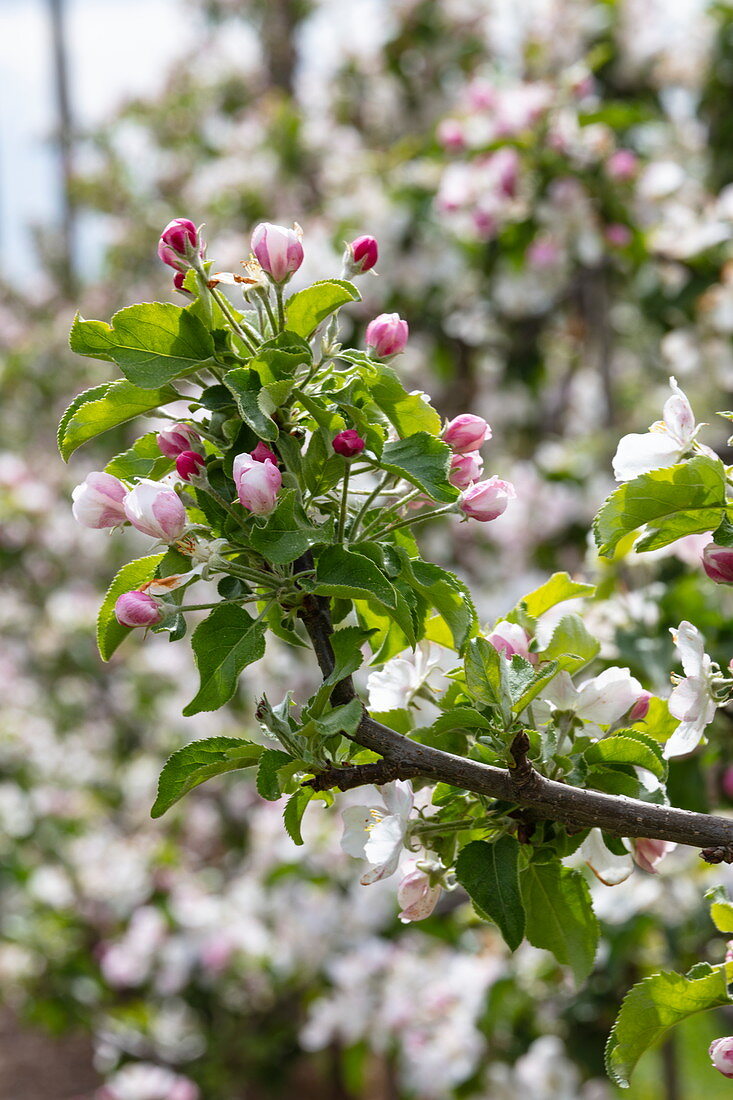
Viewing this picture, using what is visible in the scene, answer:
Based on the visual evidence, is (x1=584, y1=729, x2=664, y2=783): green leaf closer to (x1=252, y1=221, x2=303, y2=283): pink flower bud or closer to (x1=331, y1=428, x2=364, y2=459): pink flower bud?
(x1=331, y1=428, x2=364, y2=459): pink flower bud

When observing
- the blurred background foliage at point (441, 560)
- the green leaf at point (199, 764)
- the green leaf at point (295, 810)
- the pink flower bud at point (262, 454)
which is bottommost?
the blurred background foliage at point (441, 560)

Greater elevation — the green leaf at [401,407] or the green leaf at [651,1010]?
the green leaf at [401,407]

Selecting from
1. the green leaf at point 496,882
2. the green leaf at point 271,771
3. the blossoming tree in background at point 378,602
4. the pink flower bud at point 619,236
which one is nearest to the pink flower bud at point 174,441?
the blossoming tree in background at point 378,602

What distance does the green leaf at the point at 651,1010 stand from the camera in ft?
2.44

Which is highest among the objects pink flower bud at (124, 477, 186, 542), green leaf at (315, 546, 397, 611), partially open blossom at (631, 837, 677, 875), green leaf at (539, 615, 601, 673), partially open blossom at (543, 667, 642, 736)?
pink flower bud at (124, 477, 186, 542)

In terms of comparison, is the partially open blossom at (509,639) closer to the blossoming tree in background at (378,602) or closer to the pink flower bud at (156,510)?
the blossoming tree in background at (378,602)

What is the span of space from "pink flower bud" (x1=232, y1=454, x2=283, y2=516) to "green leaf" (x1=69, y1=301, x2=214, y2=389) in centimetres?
9

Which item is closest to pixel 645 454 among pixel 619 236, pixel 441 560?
pixel 619 236

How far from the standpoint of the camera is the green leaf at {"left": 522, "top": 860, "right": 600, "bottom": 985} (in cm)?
81

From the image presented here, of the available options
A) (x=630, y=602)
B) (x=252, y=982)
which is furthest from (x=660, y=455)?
(x=252, y=982)

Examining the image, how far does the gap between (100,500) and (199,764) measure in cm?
19

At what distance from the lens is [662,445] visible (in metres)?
0.76

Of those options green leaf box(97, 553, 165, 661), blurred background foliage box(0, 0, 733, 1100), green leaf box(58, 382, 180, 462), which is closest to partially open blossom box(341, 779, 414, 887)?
green leaf box(97, 553, 165, 661)

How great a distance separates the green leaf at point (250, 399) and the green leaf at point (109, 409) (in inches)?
2.4
